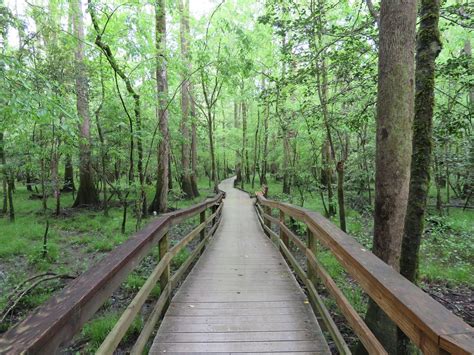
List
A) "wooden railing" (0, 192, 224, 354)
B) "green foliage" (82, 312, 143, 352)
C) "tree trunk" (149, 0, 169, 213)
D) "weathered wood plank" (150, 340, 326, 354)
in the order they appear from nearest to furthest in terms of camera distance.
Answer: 1. "wooden railing" (0, 192, 224, 354)
2. "weathered wood plank" (150, 340, 326, 354)
3. "green foliage" (82, 312, 143, 352)
4. "tree trunk" (149, 0, 169, 213)

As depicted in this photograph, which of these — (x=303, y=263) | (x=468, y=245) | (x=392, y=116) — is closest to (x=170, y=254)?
(x=392, y=116)

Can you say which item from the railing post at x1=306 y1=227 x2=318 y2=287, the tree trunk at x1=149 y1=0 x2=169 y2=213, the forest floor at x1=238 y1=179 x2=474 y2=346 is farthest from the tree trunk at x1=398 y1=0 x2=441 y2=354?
the tree trunk at x1=149 y1=0 x2=169 y2=213

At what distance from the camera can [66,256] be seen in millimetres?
7215

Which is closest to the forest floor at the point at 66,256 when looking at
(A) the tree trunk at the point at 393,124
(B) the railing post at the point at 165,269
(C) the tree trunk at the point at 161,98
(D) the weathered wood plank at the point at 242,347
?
(B) the railing post at the point at 165,269

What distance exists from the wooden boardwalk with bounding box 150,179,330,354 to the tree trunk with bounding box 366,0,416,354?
76cm

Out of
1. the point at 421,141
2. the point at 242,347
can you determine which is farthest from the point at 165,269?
the point at 421,141

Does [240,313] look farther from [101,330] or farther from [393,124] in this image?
[393,124]

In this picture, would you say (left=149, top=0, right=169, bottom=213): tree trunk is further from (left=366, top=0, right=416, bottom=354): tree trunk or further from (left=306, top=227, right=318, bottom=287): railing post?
(left=366, top=0, right=416, bottom=354): tree trunk

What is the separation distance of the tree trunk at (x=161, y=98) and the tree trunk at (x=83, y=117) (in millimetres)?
2127

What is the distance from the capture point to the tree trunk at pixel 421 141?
275 centimetres

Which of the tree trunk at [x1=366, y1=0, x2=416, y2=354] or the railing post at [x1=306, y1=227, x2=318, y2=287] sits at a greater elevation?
the tree trunk at [x1=366, y1=0, x2=416, y2=354]

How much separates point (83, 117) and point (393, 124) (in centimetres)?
1166

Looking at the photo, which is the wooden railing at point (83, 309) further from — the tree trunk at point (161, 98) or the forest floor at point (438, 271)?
the tree trunk at point (161, 98)

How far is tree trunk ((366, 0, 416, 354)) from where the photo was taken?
8.98 ft
